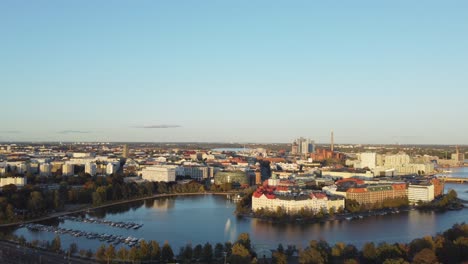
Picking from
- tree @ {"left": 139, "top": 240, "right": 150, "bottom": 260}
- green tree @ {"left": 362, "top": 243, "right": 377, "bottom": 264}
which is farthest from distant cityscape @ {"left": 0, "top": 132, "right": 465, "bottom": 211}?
tree @ {"left": 139, "top": 240, "right": 150, "bottom": 260}

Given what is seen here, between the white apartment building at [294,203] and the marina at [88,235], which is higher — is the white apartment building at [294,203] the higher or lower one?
the higher one

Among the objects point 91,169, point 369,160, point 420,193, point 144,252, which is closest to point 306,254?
point 144,252

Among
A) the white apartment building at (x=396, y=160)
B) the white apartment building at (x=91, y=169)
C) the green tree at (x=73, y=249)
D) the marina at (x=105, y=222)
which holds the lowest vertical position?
the marina at (x=105, y=222)

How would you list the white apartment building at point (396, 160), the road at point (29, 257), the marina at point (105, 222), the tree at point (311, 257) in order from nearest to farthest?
the tree at point (311, 257) < the road at point (29, 257) < the marina at point (105, 222) < the white apartment building at point (396, 160)

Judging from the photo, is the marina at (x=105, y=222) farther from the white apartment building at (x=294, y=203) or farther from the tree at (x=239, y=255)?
the tree at (x=239, y=255)

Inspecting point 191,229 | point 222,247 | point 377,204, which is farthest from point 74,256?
point 377,204

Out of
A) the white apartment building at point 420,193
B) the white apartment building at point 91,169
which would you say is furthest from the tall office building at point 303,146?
the white apartment building at point 420,193

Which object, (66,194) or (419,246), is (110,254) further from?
(66,194)
